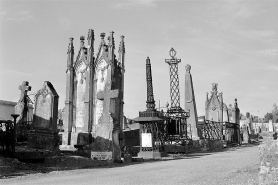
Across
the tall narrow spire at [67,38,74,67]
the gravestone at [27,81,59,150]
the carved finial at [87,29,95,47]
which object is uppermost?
the carved finial at [87,29,95,47]

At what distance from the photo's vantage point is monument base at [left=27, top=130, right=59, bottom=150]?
1589cm

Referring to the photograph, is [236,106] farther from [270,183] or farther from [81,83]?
[270,183]

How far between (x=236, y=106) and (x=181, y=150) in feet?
57.5

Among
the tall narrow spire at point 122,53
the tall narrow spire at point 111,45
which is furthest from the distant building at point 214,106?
the tall narrow spire at point 111,45

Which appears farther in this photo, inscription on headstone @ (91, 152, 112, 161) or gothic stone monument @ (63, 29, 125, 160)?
gothic stone monument @ (63, 29, 125, 160)

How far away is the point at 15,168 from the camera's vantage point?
11.5 meters

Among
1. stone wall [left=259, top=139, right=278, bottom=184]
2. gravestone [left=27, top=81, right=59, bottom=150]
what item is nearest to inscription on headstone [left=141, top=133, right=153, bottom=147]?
gravestone [left=27, top=81, right=59, bottom=150]

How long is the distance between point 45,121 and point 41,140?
47.6 inches

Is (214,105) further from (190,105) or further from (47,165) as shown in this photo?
(47,165)

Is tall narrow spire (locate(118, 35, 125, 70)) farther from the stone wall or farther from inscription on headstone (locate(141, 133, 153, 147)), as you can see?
the stone wall

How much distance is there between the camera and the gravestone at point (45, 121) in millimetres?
16000

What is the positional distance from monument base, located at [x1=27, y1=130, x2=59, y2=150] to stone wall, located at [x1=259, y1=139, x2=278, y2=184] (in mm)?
13085

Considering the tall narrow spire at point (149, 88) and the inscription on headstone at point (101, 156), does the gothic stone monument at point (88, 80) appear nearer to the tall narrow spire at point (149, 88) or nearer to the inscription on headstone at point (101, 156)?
the tall narrow spire at point (149, 88)

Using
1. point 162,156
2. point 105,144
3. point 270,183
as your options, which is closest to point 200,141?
point 162,156
